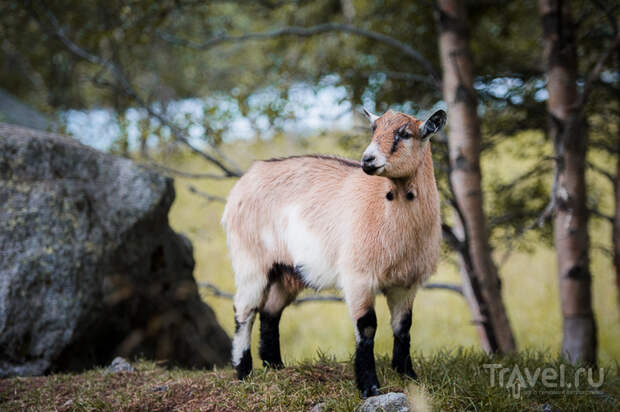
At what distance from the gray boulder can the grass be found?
0.08 m

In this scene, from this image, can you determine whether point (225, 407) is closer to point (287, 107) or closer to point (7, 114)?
point (287, 107)

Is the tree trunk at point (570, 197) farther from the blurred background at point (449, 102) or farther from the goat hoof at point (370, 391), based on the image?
the goat hoof at point (370, 391)

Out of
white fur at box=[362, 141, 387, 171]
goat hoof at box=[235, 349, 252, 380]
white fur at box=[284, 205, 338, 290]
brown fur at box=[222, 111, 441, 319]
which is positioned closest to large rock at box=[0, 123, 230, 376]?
brown fur at box=[222, 111, 441, 319]

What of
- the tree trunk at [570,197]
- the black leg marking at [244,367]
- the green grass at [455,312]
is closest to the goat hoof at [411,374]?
the black leg marking at [244,367]

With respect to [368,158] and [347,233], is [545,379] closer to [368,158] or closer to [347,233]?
[347,233]

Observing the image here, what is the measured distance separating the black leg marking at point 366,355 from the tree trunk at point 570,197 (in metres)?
3.28

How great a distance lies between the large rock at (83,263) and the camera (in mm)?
4609

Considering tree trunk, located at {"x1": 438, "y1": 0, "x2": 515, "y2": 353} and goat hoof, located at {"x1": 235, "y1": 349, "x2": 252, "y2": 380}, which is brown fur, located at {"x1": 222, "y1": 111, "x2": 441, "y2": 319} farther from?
tree trunk, located at {"x1": 438, "y1": 0, "x2": 515, "y2": 353}

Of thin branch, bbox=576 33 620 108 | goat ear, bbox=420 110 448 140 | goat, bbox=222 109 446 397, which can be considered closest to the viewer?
goat ear, bbox=420 110 448 140

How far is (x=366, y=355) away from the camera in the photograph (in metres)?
3.50

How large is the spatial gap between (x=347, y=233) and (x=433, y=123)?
3.08ft

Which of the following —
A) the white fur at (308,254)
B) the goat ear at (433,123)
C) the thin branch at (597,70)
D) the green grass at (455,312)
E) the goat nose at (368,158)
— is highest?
the thin branch at (597,70)

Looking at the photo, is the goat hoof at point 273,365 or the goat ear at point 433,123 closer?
the goat ear at point 433,123

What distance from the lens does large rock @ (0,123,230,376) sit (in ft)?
15.1
